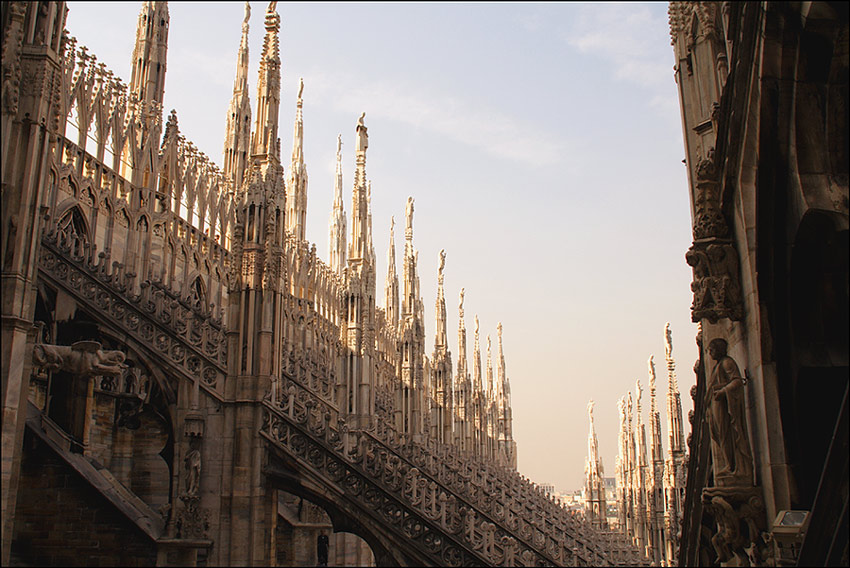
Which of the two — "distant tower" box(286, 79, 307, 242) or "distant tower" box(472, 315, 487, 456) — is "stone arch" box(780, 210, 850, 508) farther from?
"distant tower" box(472, 315, 487, 456)

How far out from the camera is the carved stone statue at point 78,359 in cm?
858

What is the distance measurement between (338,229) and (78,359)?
120 feet

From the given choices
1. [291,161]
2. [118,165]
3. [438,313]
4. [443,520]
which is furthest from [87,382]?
[291,161]

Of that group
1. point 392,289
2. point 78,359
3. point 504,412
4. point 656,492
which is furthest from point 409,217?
point 504,412

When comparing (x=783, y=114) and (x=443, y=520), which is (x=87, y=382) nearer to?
(x=443, y=520)

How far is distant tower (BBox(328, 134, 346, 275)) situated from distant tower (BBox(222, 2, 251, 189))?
13.1 metres

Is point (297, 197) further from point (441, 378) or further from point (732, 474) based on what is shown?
point (732, 474)

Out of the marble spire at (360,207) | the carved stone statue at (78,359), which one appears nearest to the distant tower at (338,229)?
the marble spire at (360,207)

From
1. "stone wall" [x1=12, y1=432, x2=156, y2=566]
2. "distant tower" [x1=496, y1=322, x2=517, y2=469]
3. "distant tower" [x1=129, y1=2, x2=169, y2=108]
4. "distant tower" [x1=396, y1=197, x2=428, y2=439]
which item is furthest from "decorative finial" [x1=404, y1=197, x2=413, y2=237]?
"distant tower" [x1=496, y1=322, x2=517, y2=469]

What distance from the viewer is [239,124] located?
31297mm

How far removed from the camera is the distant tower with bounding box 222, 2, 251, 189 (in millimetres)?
30531

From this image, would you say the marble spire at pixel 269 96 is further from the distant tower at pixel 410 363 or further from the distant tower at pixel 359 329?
the distant tower at pixel 410 363

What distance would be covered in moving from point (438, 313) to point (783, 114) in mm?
32265

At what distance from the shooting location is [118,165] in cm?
2175
